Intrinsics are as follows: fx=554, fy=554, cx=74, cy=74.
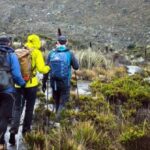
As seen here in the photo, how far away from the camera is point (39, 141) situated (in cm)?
791

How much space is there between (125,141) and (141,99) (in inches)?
140

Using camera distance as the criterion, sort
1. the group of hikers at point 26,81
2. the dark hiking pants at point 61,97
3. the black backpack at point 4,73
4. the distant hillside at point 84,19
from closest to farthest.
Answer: the black backpack at point 4,73 → the group of hikers at point 26,81 → the dark hiking pants at point 61,97 → the distant hillside at point 84,19

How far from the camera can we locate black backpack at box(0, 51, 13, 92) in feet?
24.8

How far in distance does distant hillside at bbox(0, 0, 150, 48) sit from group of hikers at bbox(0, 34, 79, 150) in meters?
24.3

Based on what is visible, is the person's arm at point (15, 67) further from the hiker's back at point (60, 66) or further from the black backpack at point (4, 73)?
the hiker's back at point (60, 66)

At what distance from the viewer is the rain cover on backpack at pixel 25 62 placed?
8299mm

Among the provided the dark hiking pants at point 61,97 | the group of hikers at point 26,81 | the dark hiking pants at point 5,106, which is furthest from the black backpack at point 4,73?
the dark hiking pants at point 61,97

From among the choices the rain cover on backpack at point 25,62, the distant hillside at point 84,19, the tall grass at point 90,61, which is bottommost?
the distant hillside at point 84,19

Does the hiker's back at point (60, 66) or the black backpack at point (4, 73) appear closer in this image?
the black backpack at point (4, 73)

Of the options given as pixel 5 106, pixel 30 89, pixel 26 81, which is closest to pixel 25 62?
pixel 26 81

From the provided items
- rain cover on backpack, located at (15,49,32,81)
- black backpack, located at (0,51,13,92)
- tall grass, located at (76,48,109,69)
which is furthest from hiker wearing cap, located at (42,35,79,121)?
tall grass, located at (76,48,109,69)

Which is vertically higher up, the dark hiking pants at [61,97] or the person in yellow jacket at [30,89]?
the person in yellow jacket at [30,89]

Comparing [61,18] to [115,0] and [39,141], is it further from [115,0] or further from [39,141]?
[39,141]

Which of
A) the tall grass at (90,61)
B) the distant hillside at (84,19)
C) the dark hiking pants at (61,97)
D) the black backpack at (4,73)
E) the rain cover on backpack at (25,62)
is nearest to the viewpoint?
the black backpack at (4,73)
